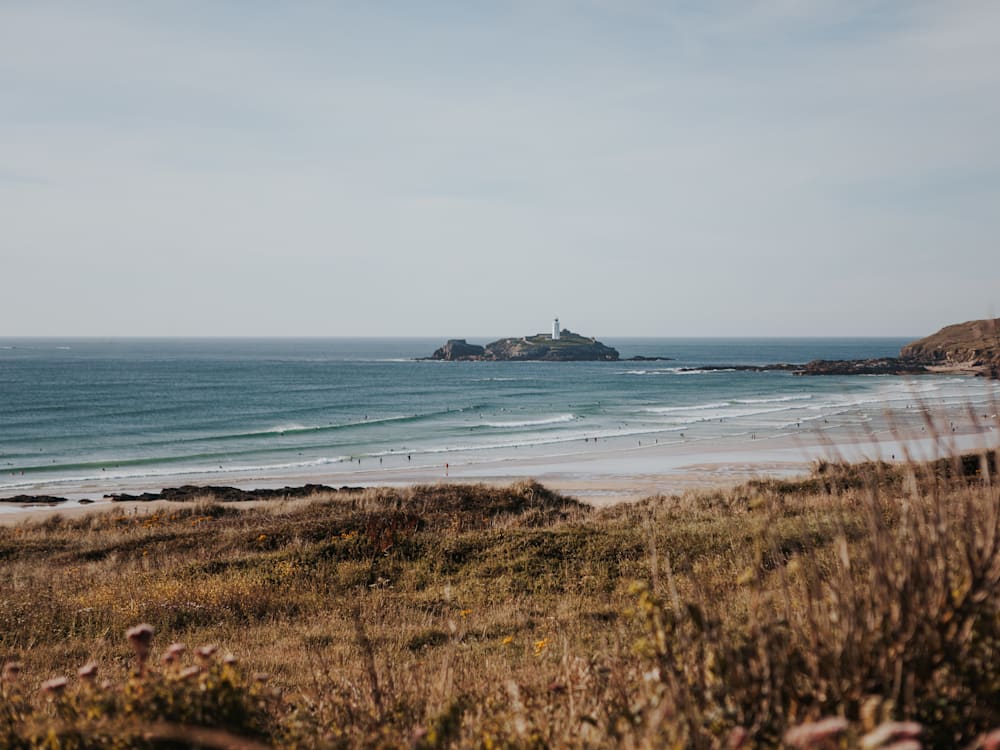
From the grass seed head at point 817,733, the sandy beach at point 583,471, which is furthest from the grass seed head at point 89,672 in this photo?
the sandy beach at point 583,471

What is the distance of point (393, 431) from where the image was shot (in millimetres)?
53344

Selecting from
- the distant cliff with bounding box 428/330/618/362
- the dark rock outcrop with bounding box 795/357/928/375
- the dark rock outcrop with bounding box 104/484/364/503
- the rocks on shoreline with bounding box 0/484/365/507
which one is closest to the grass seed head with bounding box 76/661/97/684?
the dark rock outcrop with bounding box 104/484/364/503

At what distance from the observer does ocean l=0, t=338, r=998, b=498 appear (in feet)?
135

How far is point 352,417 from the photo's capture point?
204ft

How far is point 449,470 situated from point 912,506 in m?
35.1

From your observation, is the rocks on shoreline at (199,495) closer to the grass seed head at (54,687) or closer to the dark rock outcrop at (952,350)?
the grass seed head at (54,687)

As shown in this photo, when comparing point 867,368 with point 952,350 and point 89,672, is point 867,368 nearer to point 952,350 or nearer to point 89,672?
point 952,350

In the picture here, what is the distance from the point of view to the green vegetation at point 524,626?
293 centimetres

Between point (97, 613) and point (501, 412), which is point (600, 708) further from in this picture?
point (501, 412)

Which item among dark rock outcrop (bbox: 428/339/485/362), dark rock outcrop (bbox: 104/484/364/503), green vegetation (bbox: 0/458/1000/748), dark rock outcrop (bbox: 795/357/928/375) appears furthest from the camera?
dark rock outcrop (bbox: 428/339/485/362)

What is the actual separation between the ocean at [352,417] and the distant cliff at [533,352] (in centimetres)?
5703

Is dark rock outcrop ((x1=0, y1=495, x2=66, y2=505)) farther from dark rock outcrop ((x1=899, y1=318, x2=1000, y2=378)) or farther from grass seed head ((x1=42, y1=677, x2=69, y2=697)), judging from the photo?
dark rock outcrop ((x1=899, y1=318, x2=1000, y2=378))

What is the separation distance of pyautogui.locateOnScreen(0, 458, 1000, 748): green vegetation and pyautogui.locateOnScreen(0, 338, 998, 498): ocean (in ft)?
40.1

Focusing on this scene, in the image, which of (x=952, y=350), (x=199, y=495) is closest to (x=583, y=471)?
(x=199, y=495)
